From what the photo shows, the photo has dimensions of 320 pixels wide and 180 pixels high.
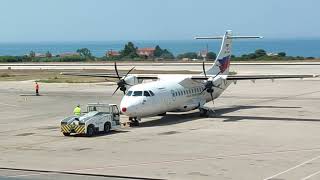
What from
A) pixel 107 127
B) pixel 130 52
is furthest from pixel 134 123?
pixel 130 52

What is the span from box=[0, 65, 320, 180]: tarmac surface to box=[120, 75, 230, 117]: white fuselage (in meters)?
0.93

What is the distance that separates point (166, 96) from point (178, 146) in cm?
964

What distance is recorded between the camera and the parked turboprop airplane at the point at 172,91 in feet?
114

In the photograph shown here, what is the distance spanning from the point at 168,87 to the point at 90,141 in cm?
950

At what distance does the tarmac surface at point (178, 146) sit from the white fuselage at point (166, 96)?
0.93 metres

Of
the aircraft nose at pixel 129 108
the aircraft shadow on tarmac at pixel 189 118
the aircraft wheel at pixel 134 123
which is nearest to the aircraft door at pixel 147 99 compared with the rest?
the aircraft nose at pixel 129 108

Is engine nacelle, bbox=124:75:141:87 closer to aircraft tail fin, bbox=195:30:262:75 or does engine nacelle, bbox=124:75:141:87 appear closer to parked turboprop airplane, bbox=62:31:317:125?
parked turboprop airplane, bbox=62:31:317:125

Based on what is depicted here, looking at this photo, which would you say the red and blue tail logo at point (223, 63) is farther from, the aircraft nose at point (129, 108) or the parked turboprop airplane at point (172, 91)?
the aircraft nose at point (129, 108)

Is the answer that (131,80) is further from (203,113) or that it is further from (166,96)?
(203,113)

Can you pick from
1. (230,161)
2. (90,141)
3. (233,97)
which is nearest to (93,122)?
(90,141)

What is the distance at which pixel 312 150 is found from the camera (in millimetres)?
25781

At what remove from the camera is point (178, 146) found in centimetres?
2742

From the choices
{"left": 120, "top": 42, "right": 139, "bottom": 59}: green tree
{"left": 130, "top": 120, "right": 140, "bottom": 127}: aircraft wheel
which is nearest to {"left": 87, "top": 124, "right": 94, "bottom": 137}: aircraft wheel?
{"left": 130, "top": 120, "right": 140, "bottom": 127}: aircraft wheel

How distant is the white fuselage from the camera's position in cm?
3459
